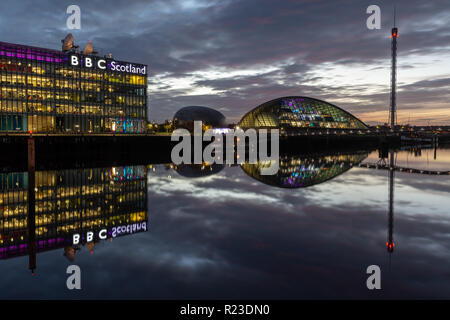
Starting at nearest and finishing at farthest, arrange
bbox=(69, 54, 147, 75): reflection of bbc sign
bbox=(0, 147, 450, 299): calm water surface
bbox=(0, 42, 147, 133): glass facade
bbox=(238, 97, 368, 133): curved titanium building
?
bbox=(0, 147, 450, 299): calm water surface
bbox=(0, 42, 147, 133): glass facade
bbox=(69, 54, 147, 75): reflection of bbc sign
bbox=(238, 97, 368, 133): curved titanium building

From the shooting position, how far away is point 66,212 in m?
17.4

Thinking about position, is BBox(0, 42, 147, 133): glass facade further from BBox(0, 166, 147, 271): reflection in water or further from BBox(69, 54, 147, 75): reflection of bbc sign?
BBox(0, 166, 147, 271): reflection in water

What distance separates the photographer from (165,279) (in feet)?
30.0

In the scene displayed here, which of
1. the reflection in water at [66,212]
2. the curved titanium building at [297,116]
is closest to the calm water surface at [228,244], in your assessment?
the reflection in water at [66,212]

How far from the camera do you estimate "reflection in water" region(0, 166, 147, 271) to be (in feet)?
41.9

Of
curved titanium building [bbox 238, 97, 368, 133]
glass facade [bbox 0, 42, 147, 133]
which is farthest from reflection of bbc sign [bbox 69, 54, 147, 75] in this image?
curved titanium building [bbox 238, 97, 368, 133]

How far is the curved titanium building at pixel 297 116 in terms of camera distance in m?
129

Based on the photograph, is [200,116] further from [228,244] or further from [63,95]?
[228,244]

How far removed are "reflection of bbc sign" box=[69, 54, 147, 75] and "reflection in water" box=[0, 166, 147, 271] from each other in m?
73.7

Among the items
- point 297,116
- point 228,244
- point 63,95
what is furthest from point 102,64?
point 228,244

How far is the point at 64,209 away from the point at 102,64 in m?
89.1

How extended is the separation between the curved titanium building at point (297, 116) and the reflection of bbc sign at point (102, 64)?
1893 inches

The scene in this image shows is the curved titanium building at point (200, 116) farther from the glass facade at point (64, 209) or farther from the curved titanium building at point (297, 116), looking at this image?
the glass facade at point (64, 209)
